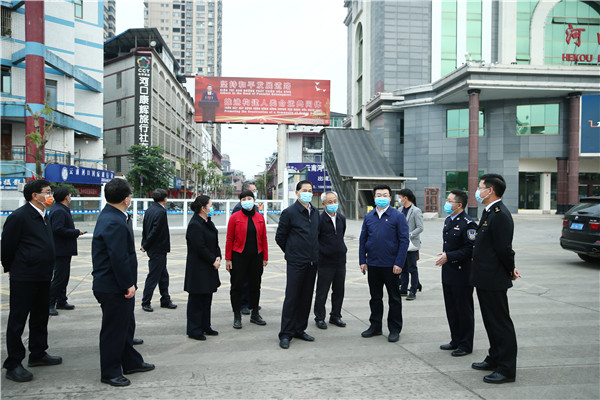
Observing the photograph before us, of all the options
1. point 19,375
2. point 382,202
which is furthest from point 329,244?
point 19,375

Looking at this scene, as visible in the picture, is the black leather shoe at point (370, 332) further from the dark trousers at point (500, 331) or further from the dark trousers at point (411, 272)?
the dark trousers at point (411, 272)

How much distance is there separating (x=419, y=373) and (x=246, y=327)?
252cm

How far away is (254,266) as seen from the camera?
606cm

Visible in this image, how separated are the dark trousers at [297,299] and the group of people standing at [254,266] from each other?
0.5 inches

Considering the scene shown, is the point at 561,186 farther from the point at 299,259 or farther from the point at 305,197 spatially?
the point at 299,259

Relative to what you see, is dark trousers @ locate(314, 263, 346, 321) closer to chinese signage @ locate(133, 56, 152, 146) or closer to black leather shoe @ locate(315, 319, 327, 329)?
black leather shoe @ locate(315, 319, 327, 329)

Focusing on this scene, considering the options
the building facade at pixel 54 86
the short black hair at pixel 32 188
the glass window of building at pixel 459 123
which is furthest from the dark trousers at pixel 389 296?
the glass window of building at pixel 459 123

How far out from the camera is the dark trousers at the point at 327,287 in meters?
5.88

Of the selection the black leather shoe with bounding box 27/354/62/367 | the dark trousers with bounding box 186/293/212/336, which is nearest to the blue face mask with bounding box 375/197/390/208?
the dark trousers with bounding box 186/293/212/336

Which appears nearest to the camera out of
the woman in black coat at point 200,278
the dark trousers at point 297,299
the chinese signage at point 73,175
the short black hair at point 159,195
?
the dark trousers at point 297,299

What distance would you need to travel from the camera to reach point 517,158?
30.1 m

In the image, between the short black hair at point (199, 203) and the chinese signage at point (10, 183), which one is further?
the chinese signage at point (10, 183)

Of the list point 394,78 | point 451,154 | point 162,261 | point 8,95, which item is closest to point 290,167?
point 394,78

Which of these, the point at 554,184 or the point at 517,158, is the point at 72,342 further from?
the point at 554,184
